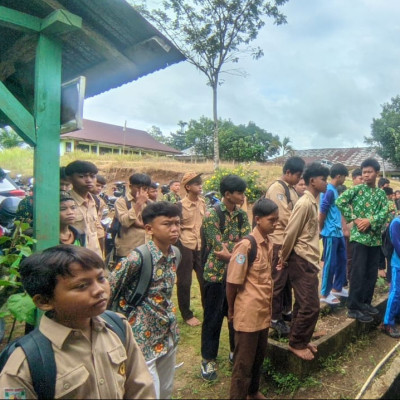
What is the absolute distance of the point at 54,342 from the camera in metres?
1.35

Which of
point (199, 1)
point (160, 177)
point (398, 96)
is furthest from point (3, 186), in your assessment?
point (398, 96)

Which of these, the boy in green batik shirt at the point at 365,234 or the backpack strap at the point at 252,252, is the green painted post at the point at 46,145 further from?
the boy in green batik shirt at the point at 365,234

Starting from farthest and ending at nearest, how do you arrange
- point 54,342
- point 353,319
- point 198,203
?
point 198,203, point 353,319, point 54,342

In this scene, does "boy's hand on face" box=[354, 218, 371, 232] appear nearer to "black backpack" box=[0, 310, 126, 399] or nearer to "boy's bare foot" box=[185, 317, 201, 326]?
"boy's bare foot" box=[185, 317, 201, 326]

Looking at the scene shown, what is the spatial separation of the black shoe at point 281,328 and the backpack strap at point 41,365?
2668mm

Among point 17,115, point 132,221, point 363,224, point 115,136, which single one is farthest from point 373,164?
point 115,136

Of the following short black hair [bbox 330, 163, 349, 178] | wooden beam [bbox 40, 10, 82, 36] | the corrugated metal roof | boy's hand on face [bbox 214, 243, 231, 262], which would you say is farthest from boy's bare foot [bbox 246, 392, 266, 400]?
the corrugated metal roof

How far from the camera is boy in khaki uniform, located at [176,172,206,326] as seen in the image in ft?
14.3

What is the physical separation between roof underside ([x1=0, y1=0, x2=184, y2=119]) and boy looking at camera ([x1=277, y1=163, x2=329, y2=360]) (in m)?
1.94

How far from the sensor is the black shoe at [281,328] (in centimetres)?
350

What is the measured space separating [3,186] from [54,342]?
6.16 meters

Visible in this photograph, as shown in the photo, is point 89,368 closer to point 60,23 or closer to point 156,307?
point 156,307

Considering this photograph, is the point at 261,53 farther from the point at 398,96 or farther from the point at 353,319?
the point at 398,96

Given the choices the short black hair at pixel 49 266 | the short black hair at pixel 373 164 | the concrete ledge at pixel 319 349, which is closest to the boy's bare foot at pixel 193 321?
the concrete ledge at pixel 319 349
